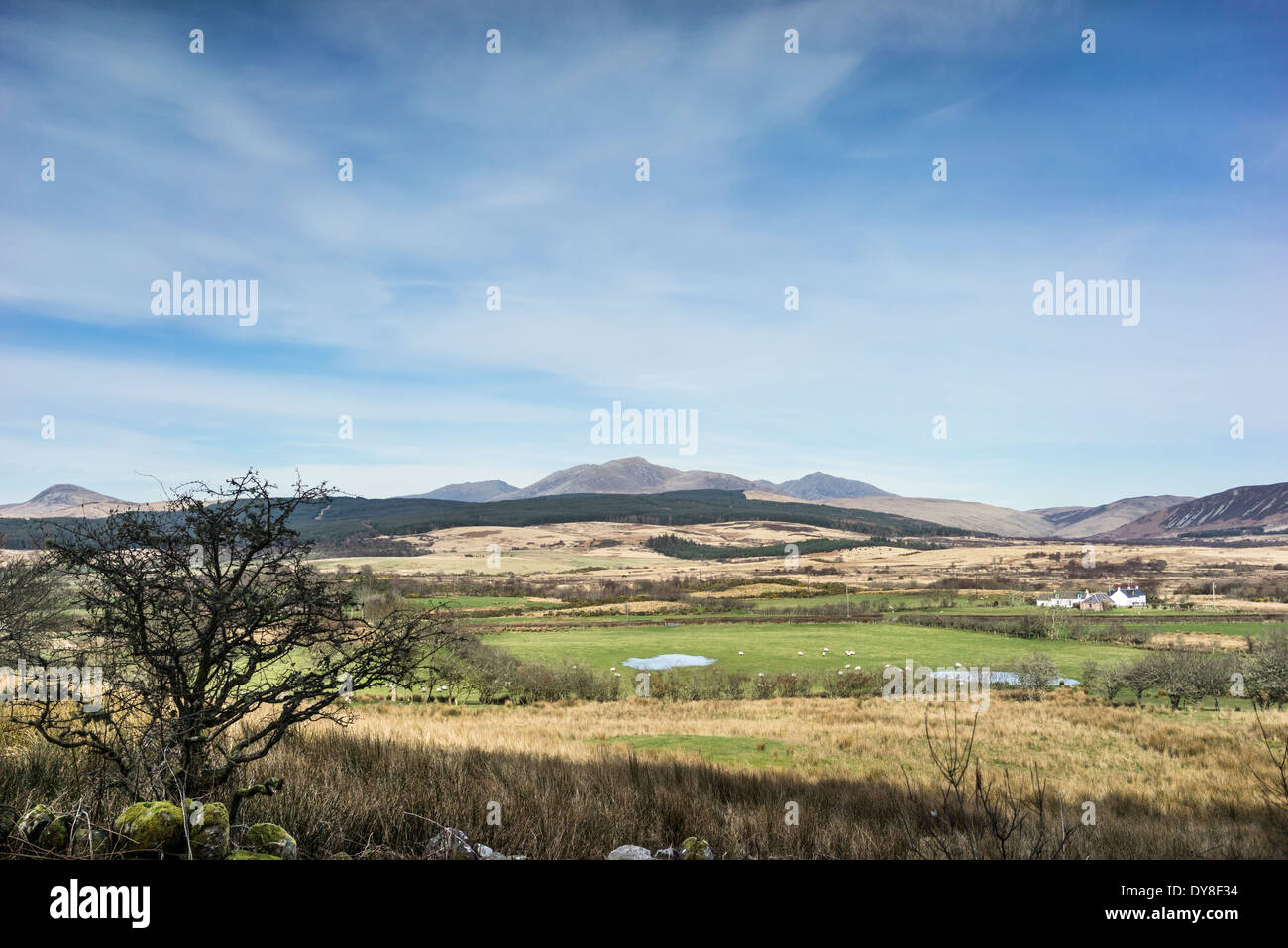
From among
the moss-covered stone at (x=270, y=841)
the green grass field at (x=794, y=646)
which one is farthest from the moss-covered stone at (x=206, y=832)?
the green grass field at (x=794, y=646)

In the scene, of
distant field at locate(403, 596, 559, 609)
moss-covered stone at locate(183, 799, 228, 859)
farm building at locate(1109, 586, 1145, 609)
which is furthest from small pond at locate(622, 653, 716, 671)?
farm building at locate(1109, 586, 1145, 609)

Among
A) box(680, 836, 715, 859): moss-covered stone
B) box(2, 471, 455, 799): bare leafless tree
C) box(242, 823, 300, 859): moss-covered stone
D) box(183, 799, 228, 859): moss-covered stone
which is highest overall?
box(2, 471, 455, 799): bare leafless tree

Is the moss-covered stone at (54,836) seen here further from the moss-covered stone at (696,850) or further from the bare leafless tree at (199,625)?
the moss-covered stone at (696,850)

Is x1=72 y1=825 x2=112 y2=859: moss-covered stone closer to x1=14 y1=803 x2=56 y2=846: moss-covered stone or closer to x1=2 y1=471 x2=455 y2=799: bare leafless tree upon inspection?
x1=14 y1=803 x2=56 y2=846: moss-covered stone

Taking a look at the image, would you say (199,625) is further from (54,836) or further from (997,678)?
(997,678)
